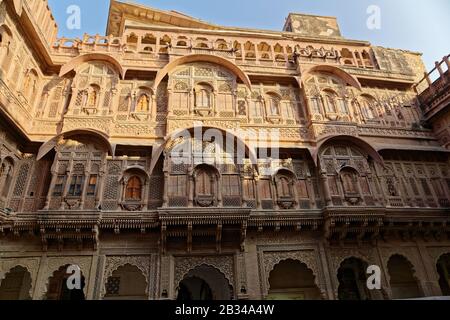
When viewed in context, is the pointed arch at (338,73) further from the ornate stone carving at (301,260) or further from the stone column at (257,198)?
the ornate stone carving at (301,260)

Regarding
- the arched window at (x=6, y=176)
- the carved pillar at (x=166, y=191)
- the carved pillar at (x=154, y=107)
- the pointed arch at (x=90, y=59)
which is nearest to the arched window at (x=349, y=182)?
the carved pillar at (x=166, y=191)

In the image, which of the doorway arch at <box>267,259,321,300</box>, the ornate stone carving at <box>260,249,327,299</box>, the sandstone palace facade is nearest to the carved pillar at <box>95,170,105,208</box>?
the sandstone palace facade

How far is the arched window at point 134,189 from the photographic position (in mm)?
10516

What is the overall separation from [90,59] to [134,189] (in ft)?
18.7

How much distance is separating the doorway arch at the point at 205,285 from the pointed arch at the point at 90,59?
26.6ft

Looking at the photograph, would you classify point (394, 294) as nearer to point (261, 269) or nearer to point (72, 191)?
point (261, 269)

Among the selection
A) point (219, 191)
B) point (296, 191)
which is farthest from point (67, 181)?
point (296, 191)

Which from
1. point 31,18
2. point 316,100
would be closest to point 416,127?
point 316,100

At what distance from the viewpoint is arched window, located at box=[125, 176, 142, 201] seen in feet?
34.5

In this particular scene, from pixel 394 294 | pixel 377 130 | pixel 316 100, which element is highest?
pixel 316 100

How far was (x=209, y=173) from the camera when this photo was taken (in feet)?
36.0

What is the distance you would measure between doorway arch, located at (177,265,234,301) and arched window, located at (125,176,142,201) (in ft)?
10.6

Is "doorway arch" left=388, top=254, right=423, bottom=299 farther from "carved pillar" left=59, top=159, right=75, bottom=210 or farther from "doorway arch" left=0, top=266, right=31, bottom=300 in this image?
"doorway arch" left=0, top=266, right=31, bottom=300
